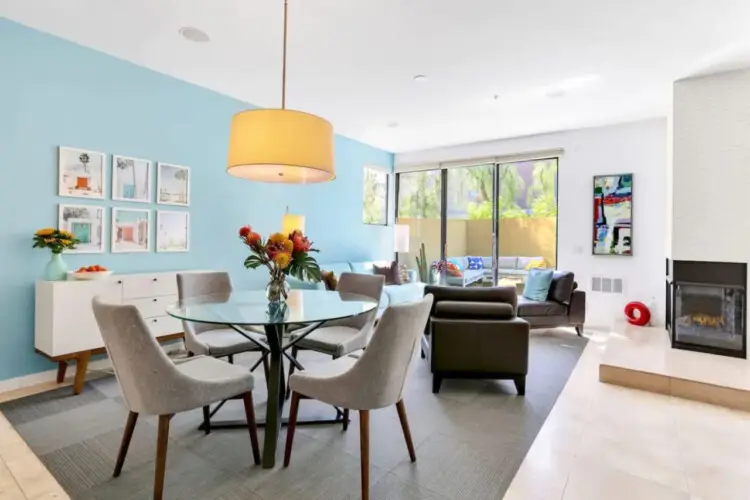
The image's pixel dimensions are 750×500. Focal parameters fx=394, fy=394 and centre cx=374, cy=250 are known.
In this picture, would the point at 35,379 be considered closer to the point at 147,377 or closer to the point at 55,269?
the point at 55,269

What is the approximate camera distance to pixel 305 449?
85.8 inches

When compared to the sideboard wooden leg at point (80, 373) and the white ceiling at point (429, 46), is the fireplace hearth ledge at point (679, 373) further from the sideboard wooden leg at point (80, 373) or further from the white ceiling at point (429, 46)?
the sideboard wooden leg at point (80, 373)

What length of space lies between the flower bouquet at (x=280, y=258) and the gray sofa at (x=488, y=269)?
4395mm

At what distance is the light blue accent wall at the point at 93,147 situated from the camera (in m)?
2.93

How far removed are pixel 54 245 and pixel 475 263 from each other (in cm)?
542

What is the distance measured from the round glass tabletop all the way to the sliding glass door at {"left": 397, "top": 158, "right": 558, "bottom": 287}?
4019 millimetres

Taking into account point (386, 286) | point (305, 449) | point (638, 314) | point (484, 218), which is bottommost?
point (305, 449)

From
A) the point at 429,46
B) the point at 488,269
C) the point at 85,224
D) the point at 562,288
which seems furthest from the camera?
the point at 488,269

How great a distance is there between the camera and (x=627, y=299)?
17.1 feet

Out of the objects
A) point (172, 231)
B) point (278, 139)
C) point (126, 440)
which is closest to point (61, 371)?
point (172, 231)

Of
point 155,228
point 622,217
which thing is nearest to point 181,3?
point 155,228

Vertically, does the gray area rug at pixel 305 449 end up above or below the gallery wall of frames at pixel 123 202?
below

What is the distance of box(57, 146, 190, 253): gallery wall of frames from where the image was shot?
323 centimetres

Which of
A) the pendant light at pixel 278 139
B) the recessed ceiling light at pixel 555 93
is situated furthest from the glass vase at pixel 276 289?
the recessed ceiling light at pixel 555 93
